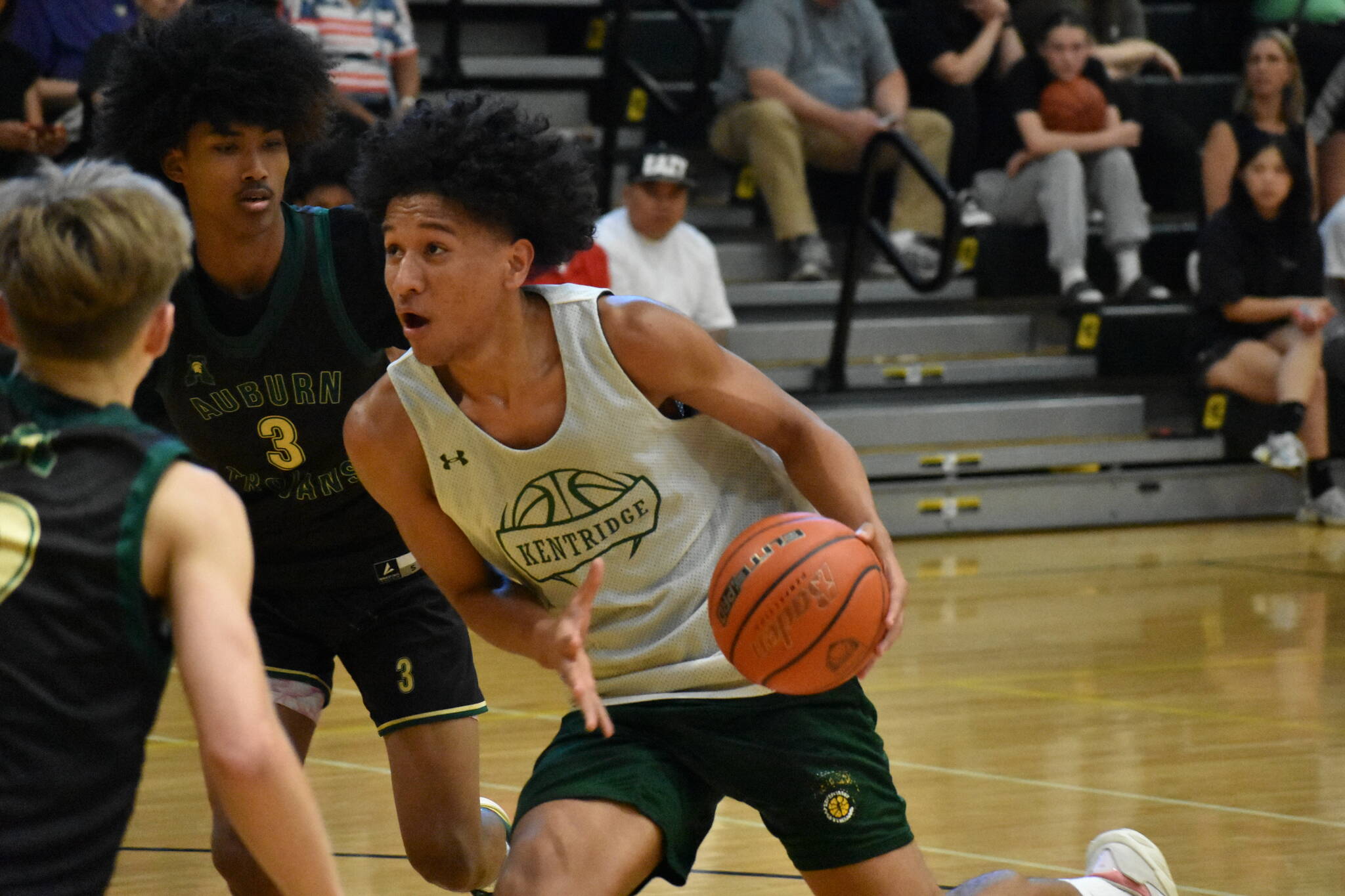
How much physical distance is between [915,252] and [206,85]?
5727 millimetres

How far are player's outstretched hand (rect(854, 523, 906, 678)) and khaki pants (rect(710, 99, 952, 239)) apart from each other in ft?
19.1

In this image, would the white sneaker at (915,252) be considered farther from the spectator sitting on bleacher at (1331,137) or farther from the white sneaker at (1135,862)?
the white sneaker at (1135,862)

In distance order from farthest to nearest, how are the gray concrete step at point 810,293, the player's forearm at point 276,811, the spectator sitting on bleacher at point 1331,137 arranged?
the spectator sitting on bleacher at point 1331,137 < the gray concrete step at point 810,293 < the player's forearm at point 276,811

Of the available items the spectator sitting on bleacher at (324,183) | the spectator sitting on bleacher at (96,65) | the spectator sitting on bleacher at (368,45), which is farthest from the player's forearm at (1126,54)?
the spectator sitting on bleacher at (324,183)

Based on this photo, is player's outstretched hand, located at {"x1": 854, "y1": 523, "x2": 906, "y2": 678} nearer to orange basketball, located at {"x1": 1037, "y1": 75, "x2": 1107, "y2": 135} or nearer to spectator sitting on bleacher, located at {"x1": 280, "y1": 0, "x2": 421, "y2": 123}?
spectator sitting on bleacher, located at {"x1": 280, "y1": 0, "x2": 421, "y2": 123}

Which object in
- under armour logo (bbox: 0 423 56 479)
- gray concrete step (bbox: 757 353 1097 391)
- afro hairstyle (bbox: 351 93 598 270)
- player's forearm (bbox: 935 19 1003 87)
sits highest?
afro hairstyle (bbox: 351 93 598 270)

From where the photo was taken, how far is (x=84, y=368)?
1715mm

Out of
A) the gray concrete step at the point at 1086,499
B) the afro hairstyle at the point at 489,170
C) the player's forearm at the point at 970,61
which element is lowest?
the gray concrete step at the point at 1086,499

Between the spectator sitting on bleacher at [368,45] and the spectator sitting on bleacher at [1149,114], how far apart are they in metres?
3.59

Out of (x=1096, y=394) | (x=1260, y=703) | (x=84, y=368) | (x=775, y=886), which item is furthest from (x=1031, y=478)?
(x=84, y=368)

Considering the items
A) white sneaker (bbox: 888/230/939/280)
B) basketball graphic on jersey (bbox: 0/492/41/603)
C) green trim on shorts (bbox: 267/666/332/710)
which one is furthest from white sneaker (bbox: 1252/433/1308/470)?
basketball graphic on jersey (bbox: 0/492/41/603)

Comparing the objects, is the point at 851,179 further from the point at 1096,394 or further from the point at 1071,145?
the point at 1096,394

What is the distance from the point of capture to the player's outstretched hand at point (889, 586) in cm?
251

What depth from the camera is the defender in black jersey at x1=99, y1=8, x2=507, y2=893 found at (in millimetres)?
3033
